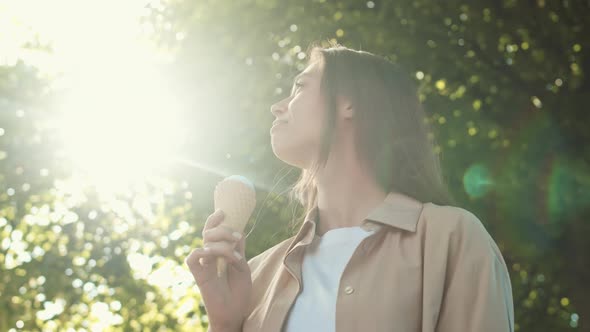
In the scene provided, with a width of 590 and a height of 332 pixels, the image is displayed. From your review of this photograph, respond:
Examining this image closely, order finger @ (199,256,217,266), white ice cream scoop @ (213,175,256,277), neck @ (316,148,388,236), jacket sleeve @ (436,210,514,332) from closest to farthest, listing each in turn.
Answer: jacket sleeve @ (436,210,514,332)
finger @ (199,256,217,266)
white ice cream scoop @ (213,175,256,277)
neck @ (316,148,388,236)

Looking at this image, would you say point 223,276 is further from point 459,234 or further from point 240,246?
point 459,234

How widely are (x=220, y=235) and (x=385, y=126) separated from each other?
2.66 feet

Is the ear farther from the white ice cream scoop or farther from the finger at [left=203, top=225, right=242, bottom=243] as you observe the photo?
the finger at [left=203, top=225, right=242, bottom=243]

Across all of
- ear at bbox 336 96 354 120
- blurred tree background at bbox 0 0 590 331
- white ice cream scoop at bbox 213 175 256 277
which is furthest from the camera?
blurred tree background at bbox 0 0 590 331

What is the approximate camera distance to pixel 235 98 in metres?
9.21

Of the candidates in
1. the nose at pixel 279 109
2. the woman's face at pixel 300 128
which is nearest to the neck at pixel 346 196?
the woman's face at pixel 300 128

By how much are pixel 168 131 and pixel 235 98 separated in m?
0.99

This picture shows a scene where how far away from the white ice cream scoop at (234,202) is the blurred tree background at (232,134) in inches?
203

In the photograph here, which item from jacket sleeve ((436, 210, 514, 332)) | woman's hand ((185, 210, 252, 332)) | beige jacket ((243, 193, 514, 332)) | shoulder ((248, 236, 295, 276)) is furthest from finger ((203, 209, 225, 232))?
jacket sleeve ((436, 210, 514, 332))

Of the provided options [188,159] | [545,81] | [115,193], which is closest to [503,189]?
[545,81]

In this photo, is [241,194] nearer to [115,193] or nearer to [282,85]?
[282,85]

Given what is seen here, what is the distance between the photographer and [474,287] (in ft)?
8.38

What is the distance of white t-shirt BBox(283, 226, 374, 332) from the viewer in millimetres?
2740

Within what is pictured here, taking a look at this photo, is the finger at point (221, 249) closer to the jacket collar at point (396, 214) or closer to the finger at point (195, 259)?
the finger at point (195, 259)
